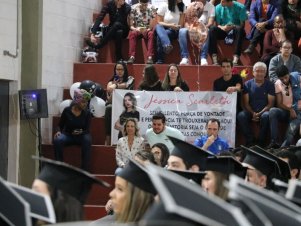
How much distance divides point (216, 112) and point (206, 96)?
0.86 feet

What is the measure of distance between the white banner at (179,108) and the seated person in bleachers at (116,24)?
1.74 metres

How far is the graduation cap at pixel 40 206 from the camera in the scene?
14.9 feet

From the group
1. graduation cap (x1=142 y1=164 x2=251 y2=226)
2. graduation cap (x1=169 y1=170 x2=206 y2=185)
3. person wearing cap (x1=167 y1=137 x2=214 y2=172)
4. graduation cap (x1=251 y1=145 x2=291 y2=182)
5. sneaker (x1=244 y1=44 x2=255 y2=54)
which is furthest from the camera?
sneaker (x1=244 y1=44 x2=255 y2=54)

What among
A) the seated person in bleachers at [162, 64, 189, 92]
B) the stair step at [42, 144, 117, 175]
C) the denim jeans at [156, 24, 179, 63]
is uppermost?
the denim jeans at [156, 24, 179, 63]

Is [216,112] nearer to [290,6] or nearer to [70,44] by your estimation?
[290,6]

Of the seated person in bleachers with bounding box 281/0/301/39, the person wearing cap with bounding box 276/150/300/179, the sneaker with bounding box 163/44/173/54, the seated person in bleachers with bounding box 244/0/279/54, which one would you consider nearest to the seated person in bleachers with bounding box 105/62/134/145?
the sneaker with bounding box 163/44/173/54

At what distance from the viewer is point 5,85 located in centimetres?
1277

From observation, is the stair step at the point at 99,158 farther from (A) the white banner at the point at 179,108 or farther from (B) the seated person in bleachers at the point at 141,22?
(B) the seated person in bleachers at the point at 141,22

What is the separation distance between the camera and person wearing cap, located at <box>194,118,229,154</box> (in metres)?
11.2

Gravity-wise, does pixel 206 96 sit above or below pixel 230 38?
below

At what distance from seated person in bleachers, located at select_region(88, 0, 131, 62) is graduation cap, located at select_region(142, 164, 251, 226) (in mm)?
10661

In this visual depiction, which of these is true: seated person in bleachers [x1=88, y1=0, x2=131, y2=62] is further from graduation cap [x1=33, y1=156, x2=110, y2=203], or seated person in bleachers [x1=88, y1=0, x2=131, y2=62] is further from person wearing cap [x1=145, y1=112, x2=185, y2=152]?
graduation cap [x1=33, y1=156, x2=110, y2=203]

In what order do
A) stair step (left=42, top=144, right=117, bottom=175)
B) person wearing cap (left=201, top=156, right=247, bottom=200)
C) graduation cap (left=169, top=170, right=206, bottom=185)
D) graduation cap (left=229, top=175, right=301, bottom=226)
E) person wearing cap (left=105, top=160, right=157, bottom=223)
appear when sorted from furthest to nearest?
stair step (left=42, top=144, right=117, bottom=175) < graduation cap (left=169, top=170, right=206, bottom=185) < person wearing cap (left=201, top=156, right=247, bottom=200) < person wearing cap (left=105, top=160, right=157, bottom=223) < graduation cap (left=229, top=175, right=301, bottom=226)

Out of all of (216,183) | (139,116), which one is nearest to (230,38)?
(139,116)
